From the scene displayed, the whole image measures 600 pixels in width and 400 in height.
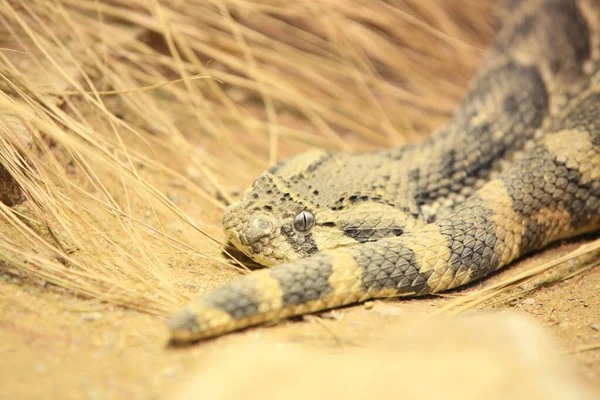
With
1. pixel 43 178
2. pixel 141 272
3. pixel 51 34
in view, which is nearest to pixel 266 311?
pixel 141 272

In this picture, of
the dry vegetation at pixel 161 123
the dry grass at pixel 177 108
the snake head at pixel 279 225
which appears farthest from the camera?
the snake head at pixel 279 225

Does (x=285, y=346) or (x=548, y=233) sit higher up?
(x=548, y=233)

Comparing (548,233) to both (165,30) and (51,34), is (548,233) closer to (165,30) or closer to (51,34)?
(165,30)

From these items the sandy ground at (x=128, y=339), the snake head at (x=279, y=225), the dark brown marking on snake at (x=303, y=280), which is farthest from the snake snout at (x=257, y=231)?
the sandy ground at (x=128, y=339)

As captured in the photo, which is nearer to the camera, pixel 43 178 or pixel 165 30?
pixel 43 178

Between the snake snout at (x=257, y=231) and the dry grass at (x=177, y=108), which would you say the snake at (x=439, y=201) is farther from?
the dry grass at (x=177, y=108)

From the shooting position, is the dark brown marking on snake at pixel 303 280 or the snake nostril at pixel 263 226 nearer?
the dark brown marking on snake at pixel 303 280

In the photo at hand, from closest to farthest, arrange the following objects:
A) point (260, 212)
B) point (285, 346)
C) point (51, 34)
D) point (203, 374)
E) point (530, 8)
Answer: point (203, 374), point (285, 346), point (260, 212), point (51, 34), point (530, 8)

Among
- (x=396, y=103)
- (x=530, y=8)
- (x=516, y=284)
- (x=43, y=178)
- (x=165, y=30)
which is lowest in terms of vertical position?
(x=516, y=284)

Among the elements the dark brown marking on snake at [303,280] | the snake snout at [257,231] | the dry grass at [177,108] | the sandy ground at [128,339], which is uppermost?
the dry grass at [177,108]
